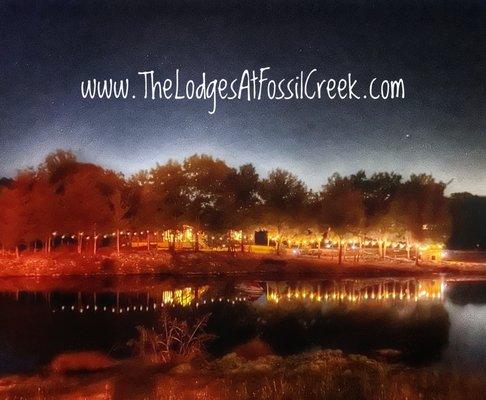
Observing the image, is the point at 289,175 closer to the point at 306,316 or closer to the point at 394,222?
the point at 394,222

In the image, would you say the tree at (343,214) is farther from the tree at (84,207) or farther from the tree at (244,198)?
the tree at (84,207)

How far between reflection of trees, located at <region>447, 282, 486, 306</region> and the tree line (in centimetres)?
952

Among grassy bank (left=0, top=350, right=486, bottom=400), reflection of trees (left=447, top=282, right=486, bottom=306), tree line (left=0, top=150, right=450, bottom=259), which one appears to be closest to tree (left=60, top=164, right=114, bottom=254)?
tree line (left=0, top=150, right=450, bottom=259)

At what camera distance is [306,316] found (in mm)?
19781

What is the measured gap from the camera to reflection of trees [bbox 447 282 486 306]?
2447cm

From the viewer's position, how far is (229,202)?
40.7 meters

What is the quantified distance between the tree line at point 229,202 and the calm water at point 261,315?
21.8ft

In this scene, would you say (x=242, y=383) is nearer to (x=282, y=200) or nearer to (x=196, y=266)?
(x=196, y=266)

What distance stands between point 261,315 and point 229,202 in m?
21.2

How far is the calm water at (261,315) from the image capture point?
14.8 metres

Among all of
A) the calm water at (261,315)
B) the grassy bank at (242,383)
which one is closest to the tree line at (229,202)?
the calm water at (261,315)

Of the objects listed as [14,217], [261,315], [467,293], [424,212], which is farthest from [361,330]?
[424,212]

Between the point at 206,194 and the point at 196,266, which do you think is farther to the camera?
the point at 206,194

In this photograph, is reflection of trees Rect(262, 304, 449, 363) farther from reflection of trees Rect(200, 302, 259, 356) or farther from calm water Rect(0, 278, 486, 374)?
reflection of trees Rect(200, 302, 259, 356)
